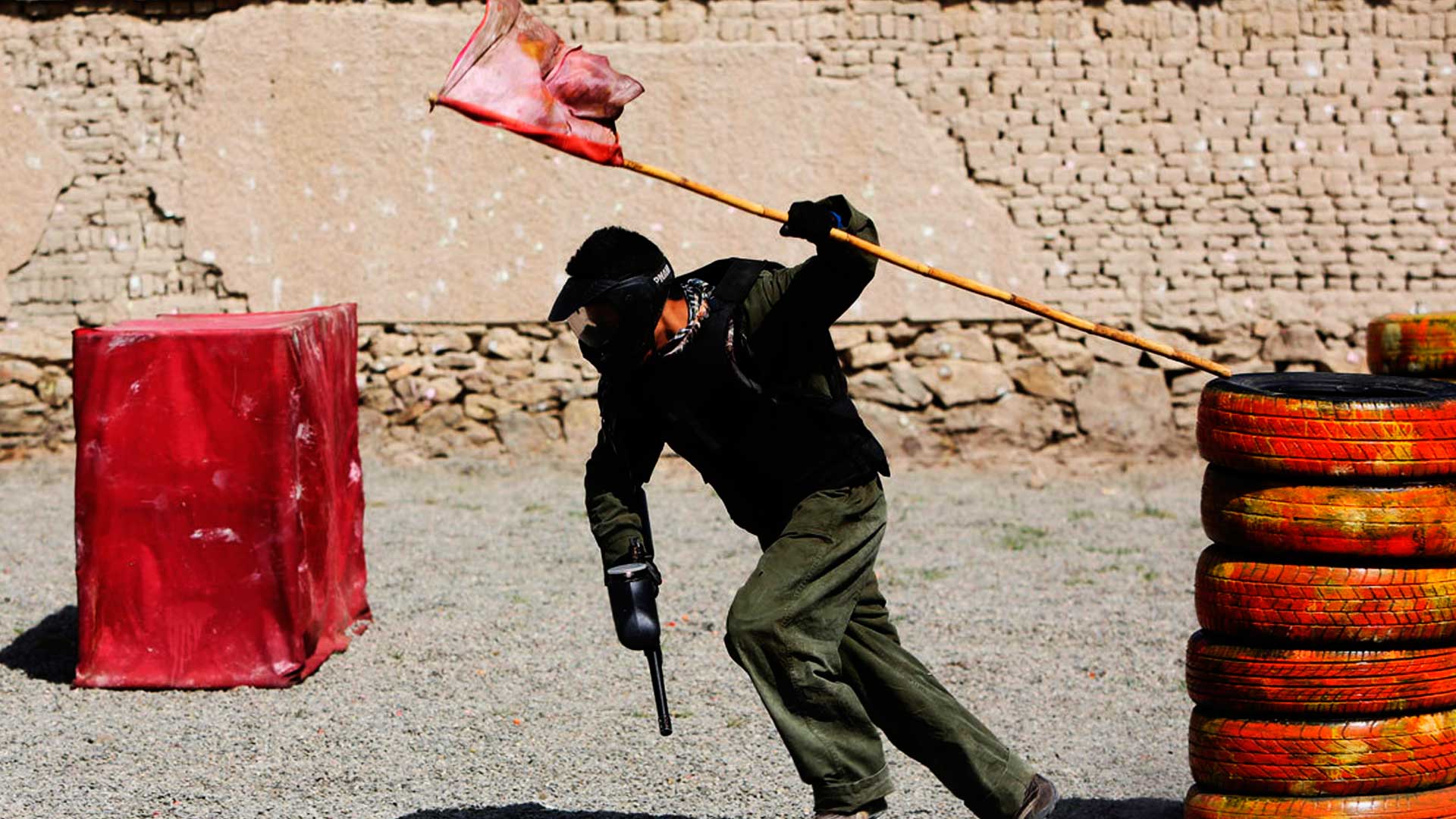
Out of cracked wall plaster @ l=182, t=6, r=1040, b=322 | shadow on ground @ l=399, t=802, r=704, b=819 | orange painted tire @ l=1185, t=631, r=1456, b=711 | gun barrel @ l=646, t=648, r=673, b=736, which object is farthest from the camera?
cracked wall plaster @ l=182, t=6, r=1040, b=322

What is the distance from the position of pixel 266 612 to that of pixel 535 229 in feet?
18.6

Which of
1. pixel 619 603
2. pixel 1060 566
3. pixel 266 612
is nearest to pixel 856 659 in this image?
pixel 619 603

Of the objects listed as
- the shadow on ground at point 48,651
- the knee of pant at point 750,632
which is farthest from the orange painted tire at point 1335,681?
the shadow on ground at point 48,651

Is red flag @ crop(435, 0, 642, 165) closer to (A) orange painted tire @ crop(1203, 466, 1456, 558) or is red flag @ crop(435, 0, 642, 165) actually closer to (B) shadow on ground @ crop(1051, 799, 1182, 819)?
(A) orange painted tire @ crop(1203, 466, 1456, 558)

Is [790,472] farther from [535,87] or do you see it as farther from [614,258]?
[535,87]

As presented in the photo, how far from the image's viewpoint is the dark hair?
4.33m

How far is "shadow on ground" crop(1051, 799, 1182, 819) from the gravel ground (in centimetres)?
1

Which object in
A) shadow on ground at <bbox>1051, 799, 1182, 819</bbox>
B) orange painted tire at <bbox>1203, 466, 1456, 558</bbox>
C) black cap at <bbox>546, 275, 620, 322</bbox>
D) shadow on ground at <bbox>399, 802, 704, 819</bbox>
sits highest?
black cap at <bbox>546, 275, 620, 322</bbox>

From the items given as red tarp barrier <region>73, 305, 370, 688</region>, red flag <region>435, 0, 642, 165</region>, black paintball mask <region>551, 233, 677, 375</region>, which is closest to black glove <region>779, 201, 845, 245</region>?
black paintball mask <region>551, 233, 677, 375</region>

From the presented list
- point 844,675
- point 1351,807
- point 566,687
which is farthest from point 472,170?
point 1351,807

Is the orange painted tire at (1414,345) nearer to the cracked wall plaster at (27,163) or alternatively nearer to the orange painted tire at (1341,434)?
the orange painted tire at (1341,434)

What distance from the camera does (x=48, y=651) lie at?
7.13 m

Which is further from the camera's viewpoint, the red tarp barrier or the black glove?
the red tarp barrier

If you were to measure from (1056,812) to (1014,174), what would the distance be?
24.2 ft
